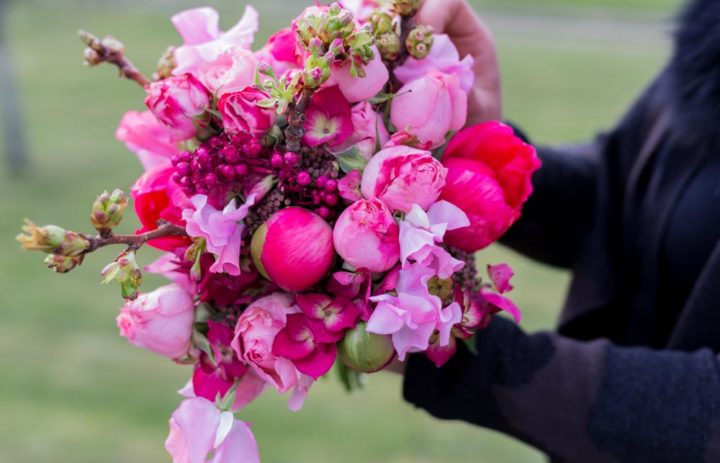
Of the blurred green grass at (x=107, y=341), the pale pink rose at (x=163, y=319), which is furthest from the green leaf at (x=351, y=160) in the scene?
the blurred green grass at (x=107, y=341)

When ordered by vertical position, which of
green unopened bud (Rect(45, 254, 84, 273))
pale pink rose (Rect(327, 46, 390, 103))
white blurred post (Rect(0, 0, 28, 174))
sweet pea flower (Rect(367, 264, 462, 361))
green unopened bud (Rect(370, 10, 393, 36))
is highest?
green unopened bud (Rect(370, 10, 393, 36))

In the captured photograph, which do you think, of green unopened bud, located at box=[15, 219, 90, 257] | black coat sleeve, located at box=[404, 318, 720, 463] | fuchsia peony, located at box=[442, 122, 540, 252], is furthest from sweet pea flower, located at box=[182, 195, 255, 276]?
black coat sleeve, located at box=[404, 318, 720, 463]

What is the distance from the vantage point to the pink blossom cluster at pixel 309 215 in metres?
0.78

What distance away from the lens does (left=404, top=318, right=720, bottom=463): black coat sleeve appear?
0.99m

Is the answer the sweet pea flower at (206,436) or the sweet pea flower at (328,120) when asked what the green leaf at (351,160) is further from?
the sweet pea flower at (206,436)

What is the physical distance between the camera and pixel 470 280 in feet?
2.88

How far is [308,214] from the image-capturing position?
0.79 m

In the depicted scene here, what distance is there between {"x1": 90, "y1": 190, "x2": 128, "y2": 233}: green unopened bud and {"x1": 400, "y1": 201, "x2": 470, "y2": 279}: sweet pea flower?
25 centimetres

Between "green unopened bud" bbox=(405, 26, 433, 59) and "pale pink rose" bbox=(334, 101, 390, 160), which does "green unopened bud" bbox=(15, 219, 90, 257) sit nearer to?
"pale pink rose" bbox=(334, 101, 390, 160)

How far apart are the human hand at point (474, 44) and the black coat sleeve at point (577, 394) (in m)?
0.28

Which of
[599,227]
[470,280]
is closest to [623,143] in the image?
[599,227]

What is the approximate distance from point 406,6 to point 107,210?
0.38 metres

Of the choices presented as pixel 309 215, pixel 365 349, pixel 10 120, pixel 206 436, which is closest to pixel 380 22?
pixel 309 215

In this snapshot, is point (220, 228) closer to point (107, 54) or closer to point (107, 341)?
point (107, 54)
